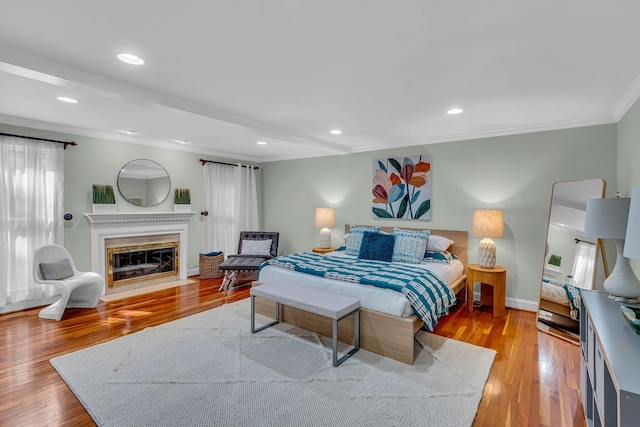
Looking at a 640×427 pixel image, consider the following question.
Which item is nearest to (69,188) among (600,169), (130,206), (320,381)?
(130,206)

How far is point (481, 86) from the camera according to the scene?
267cm

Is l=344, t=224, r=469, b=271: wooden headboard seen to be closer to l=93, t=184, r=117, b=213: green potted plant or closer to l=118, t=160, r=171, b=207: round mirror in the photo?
l=118, t=160, r=171, b=207: round mirror

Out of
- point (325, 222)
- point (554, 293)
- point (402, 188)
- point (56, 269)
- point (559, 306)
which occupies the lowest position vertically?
point (559, 306)

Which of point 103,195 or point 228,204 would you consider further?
point 228,204

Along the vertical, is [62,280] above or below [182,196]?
below

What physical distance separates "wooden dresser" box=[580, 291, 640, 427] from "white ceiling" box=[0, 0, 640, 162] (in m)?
1.62

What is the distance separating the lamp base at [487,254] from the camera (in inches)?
156

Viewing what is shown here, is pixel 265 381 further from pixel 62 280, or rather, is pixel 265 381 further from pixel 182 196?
pixel 182 196

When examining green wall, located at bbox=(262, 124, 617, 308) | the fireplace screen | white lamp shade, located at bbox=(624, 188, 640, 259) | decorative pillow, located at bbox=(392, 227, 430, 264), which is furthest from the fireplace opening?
white lamp shade, located at bbox=(624, 188, 640, 259)

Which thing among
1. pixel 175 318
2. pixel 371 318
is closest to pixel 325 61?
pixel 371 318

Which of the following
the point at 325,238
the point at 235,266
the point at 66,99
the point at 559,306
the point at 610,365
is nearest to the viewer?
the point at 610,365

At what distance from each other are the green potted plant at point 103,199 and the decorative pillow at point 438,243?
465 centimetres

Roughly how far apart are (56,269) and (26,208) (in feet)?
2.95

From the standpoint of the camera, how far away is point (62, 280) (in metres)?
3.87
